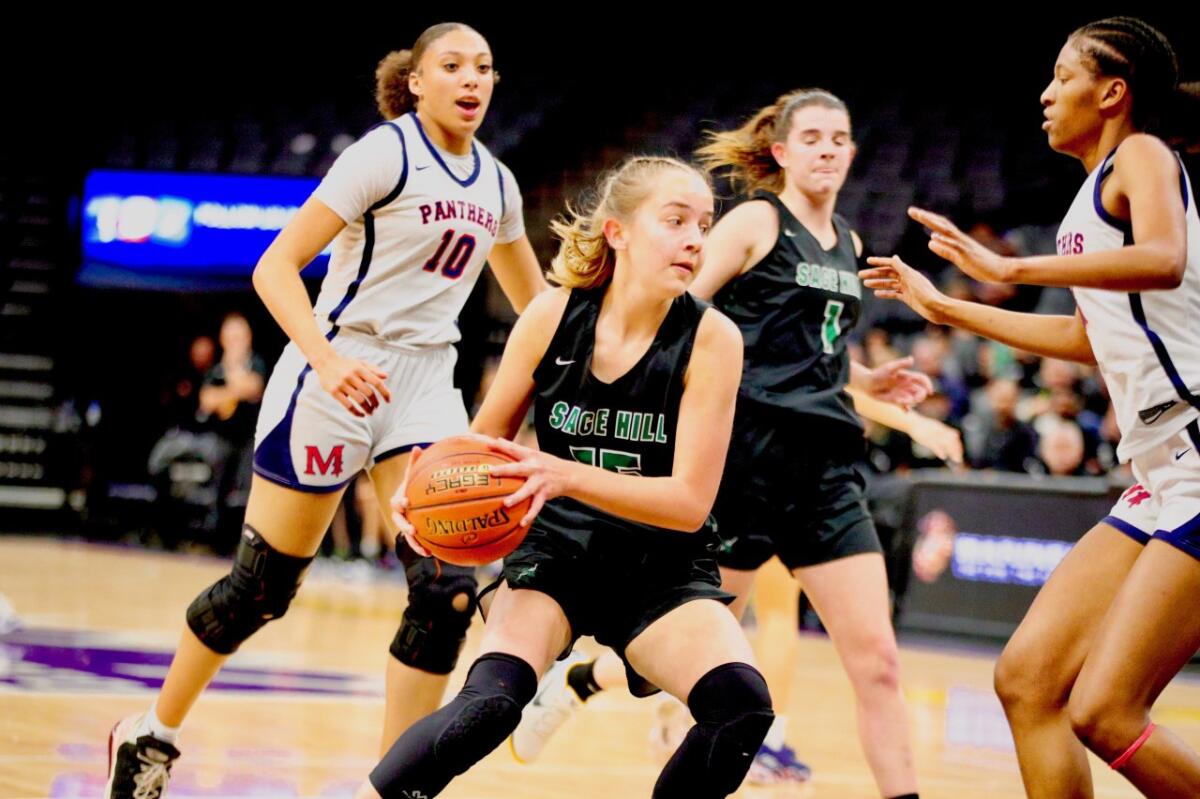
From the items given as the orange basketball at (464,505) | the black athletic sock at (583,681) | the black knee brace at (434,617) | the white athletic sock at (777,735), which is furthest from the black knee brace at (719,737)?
the white athletic sock at (777,735)

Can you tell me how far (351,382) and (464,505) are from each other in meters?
0.70

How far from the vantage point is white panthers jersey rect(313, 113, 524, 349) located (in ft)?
13.2

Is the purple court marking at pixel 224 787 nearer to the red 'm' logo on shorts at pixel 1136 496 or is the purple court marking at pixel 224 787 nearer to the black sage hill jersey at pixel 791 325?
the black sage hill jersey at pixel 791 325

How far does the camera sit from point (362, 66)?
16531mm

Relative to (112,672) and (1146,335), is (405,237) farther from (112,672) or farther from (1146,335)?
(112,672)

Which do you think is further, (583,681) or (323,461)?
(583,681)

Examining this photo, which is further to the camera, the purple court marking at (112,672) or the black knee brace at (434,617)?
the purple court marking at (112,672)

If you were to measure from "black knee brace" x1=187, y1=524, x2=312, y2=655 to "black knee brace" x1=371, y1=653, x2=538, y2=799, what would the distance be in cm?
103

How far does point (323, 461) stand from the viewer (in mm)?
4008

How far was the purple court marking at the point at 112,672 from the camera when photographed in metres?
6.16

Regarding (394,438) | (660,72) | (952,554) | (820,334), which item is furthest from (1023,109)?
(394,438)

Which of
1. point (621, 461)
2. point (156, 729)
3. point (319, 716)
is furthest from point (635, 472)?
point (319, 716)

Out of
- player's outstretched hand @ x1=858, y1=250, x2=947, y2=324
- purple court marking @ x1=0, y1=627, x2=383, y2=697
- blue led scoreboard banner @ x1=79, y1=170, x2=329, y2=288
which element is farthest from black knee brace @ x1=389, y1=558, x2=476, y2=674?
blue led scoreboard banner @ x1=79, y1=170, x2=329, y2=288

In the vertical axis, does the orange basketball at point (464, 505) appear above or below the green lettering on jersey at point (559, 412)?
below
